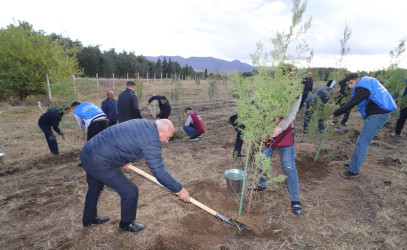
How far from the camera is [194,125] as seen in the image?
23.7 ft

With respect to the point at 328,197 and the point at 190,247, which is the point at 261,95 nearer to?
the point at 190,247

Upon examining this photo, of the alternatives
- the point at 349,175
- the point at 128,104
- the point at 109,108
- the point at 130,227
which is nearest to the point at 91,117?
the point at 128,104

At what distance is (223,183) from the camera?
4.07 metres

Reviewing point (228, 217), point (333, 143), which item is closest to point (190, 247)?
point (228, 217)

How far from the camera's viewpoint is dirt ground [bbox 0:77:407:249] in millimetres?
2607

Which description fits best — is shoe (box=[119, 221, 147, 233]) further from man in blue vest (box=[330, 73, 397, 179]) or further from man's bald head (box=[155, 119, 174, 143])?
man in blue vest (box=[330, 73, 397, 179])

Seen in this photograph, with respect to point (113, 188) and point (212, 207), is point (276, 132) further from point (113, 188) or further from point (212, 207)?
point (113, 188)

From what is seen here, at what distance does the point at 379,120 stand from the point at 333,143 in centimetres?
257

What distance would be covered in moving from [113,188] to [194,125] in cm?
484

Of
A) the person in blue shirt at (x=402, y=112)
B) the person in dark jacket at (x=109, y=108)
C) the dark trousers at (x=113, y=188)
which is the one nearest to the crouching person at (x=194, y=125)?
the person in dark jacket at (x=109, y=108)

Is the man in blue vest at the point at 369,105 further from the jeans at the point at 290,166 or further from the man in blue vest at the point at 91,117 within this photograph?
the man in blue vest at the point at 91,117

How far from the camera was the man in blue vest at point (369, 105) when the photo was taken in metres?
3.73

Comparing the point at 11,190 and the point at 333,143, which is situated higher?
the point at 333,143

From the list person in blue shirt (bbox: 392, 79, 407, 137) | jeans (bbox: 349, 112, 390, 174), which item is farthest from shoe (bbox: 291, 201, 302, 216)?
person in blue shirt (bbox: 392, 79, 407, 137)
